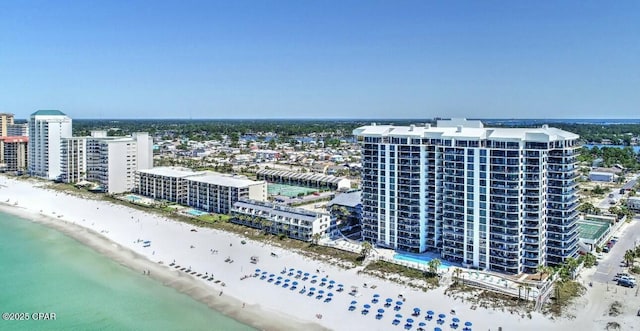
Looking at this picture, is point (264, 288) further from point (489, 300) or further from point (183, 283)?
point (489, 300)

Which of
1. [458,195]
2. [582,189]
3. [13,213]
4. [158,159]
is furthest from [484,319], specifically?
[158,159]

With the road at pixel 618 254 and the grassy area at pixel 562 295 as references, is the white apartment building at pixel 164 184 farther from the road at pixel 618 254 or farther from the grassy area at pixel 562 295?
the road at pixel 618 254

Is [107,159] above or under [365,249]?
above

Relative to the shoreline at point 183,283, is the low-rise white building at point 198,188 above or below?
above

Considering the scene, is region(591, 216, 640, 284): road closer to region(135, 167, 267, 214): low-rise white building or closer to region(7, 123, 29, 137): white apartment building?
region(135, 167, 267, 214): low-rise white building

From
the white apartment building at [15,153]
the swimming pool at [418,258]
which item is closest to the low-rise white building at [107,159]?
the white apartment building at [15,153]

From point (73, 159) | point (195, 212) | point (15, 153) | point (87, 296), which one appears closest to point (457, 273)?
point (87, 296)
